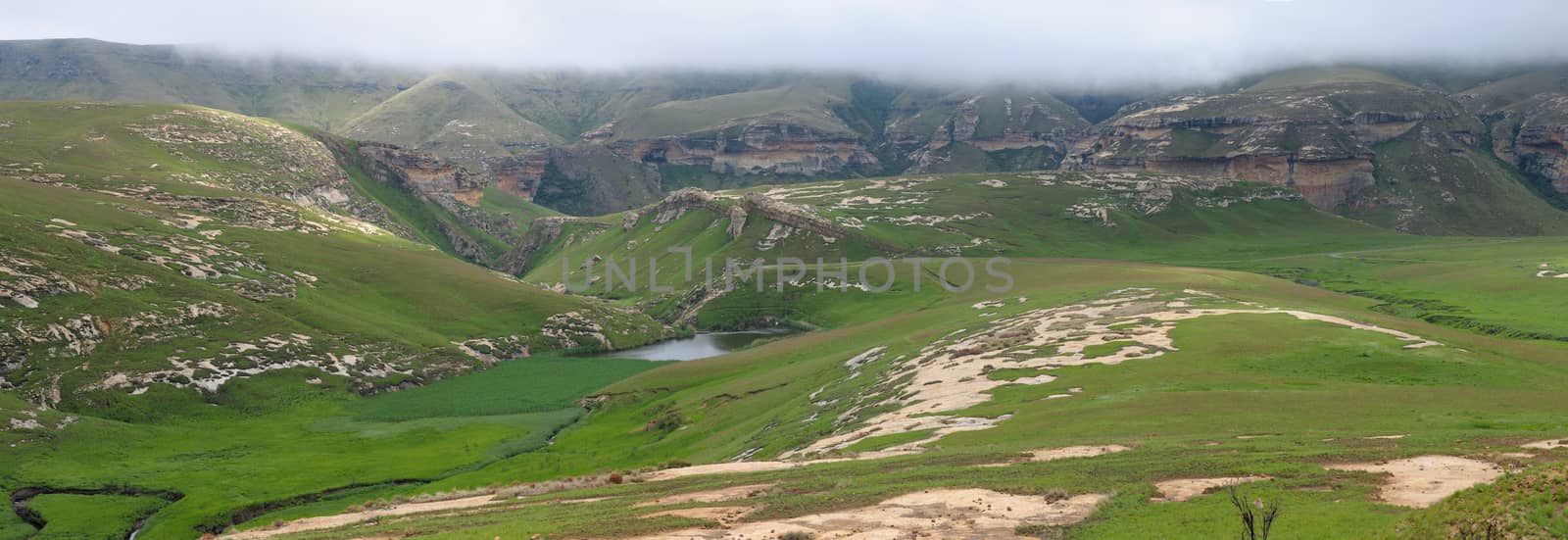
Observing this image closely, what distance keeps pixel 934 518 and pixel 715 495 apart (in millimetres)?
11574

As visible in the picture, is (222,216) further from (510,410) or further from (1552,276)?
(1552,276)

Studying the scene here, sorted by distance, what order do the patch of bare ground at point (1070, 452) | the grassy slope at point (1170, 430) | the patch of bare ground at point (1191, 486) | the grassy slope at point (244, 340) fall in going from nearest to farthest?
the patch of bare ground at point (1191, 486)
the grassy slope at point (1170, 430)
the patch of bare ground at point (1070, 452)
the grassy slope at point (244, 340)

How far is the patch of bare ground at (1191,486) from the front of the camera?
32.0 m

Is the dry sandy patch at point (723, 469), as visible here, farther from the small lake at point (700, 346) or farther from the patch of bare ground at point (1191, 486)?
the small lake at point (700, 346)

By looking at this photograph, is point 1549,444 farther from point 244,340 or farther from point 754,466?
point 244,340

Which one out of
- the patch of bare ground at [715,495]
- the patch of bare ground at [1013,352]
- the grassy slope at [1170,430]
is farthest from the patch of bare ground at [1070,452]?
the patch of bare ground at [715,495]

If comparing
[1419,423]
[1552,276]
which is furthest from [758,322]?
[1419,423]

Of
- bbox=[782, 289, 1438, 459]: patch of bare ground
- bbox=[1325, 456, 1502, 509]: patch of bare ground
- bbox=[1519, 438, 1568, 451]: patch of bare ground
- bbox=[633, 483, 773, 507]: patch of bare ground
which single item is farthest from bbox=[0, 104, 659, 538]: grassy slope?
bbox=[1519, 438, 1568, 451]: patch of bare ground

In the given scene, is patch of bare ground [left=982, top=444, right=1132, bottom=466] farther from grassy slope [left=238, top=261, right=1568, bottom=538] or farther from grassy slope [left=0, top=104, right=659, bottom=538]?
grassy slope [left=0, top=104, right=659, bottom=538]

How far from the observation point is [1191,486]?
33.1 m

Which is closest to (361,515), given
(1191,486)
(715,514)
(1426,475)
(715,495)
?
(715,495)

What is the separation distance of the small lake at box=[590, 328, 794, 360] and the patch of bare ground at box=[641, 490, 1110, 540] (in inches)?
4641

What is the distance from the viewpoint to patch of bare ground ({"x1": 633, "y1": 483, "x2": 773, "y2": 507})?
127 ft

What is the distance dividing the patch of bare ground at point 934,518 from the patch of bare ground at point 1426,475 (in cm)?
921
